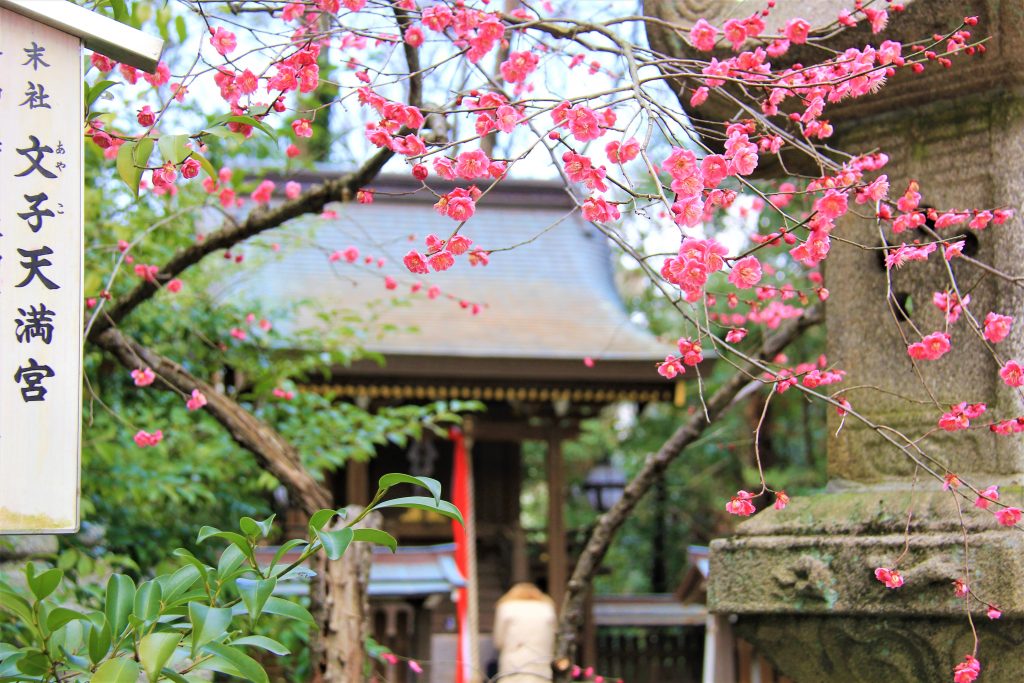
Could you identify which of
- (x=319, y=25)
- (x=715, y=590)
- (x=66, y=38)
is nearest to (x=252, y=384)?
(x=319, y=25)

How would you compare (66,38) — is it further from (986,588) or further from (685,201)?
(986,588)

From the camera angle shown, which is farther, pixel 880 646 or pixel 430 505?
pixel 880 646

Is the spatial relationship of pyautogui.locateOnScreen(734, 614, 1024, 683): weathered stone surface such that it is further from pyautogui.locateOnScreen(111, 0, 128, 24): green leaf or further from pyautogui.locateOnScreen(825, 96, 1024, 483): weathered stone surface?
pyautogui.locateOnScreen(111, 0, 128, 24): green leaf

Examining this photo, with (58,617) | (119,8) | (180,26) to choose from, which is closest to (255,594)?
(58,617)

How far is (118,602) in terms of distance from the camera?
6.57ft

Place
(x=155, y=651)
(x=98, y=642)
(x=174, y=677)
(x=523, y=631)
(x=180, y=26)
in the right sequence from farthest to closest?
(x=523, y=631) < (x=180, y=26) < (x=98, y=642) < (x=174, y=677) < (x=155, y=651)

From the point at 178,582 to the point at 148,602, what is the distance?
0.33 feet

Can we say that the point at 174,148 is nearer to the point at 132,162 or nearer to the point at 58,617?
the point at 132,162

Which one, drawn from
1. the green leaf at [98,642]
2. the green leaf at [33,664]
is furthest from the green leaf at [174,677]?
the green leaf at [33,664]

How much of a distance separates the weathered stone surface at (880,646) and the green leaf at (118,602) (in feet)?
5.14

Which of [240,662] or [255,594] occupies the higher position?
[255,594]

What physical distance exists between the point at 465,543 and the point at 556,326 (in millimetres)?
2134

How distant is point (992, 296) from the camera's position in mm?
2662

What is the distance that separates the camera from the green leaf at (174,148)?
2.18 m
